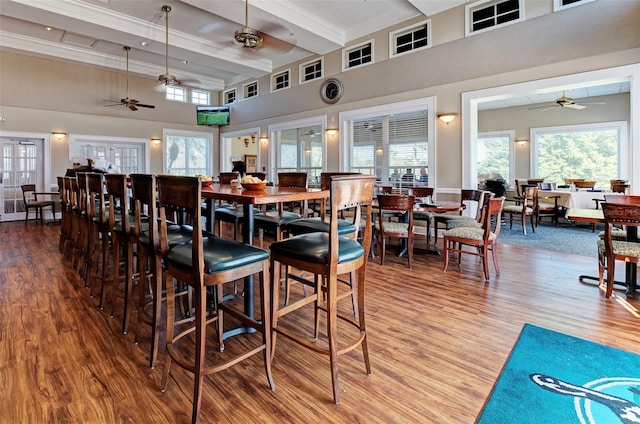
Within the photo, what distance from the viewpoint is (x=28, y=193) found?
27.1 feet

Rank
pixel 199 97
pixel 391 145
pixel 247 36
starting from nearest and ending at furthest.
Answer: pixel 247 36 < pixel 391 145 < pixel 199 97

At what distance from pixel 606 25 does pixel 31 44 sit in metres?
10.7

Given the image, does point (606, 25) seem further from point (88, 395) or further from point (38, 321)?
point (38, 321)

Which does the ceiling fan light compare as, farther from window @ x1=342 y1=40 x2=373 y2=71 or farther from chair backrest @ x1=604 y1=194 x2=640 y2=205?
chair backrest @ x1=604 y1=194 x2=640 y2=205

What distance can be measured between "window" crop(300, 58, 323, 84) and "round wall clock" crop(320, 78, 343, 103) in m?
0.40

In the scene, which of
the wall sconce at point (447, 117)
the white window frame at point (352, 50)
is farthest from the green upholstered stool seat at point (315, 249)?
the white window frame at point (352, 50)

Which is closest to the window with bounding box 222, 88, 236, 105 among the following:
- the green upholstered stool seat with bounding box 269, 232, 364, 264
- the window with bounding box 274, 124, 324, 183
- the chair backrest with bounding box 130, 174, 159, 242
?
the window with bounding box 274, 124, 324, 183

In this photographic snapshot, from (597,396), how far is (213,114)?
10.5m

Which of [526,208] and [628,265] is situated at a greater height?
[526,208]

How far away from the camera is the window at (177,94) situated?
996cm

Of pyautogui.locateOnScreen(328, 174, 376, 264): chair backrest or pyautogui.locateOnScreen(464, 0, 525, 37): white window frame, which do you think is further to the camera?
pyautogui.locateOnScreen(464, 0, 525, 37): white window frame

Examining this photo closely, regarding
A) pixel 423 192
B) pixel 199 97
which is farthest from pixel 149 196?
pixel 199 97

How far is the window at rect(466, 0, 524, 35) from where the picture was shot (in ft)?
16.0

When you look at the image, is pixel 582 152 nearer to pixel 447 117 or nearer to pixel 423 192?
pixel 447 117
